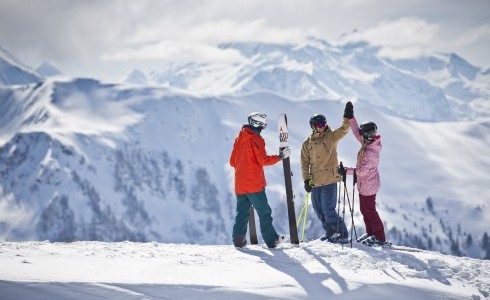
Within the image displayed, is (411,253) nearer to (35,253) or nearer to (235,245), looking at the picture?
(235,245)

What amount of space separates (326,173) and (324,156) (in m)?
0.36

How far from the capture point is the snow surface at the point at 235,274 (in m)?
6.15

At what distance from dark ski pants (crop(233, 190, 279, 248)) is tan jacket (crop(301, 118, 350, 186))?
140 centimetres

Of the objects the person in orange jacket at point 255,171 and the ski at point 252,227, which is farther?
the ski at point 252,227

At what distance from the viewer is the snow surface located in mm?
6148

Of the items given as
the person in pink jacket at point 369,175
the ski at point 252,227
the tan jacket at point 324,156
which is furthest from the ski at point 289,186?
the person in pink jacket at point 369,175

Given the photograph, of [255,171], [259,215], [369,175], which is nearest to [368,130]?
[369,175]

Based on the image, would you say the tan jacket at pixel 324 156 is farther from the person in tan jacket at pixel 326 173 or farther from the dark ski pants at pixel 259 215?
the dark ski pants at pixel 259 215

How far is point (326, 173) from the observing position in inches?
406

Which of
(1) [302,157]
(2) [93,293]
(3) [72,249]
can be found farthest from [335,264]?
(3) [72,249]

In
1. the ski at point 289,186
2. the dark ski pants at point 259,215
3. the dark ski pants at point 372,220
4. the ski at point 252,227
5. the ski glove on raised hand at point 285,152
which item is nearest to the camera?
the dark ski pants at point 259,215

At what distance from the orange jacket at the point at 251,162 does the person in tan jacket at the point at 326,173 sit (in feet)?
3.67

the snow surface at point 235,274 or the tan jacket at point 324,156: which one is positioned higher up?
the tan jacket at point 324,156

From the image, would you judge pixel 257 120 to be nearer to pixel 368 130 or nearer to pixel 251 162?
pixel 251 162
